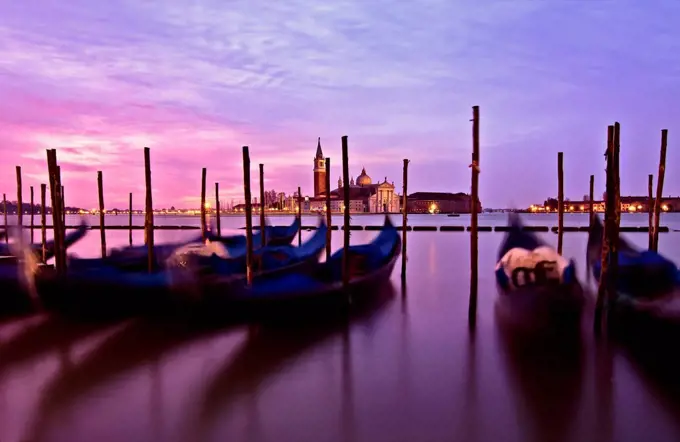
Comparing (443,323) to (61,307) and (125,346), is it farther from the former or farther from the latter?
(61,307)

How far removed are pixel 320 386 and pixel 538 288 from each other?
232cm

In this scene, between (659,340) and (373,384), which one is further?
(659,340)

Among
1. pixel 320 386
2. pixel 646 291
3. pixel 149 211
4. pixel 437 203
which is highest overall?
pixel 149 211

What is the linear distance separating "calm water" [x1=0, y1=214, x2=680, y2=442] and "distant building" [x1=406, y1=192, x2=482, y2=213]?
8724cm

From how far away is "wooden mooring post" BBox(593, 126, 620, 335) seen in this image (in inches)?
190

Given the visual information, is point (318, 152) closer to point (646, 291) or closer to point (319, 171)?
point (319, 171)

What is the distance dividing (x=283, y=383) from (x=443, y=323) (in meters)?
2.67

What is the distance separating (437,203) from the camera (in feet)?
304

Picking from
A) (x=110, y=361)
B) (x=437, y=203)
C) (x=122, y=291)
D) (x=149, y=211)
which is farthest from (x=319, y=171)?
(x=110, y=361)

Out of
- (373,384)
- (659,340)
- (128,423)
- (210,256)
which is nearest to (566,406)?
(373,384)

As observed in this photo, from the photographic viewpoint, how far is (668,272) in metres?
5.68

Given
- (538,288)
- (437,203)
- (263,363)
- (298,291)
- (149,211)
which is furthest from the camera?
(437,203)

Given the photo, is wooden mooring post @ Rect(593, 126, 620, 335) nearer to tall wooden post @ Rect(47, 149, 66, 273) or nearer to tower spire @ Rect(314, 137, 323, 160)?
tall wooden post @ Rect(47, 149, 66, 273)

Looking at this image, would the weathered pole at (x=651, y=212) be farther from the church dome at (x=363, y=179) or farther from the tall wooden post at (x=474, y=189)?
the church dome at (x=363, y=179)
